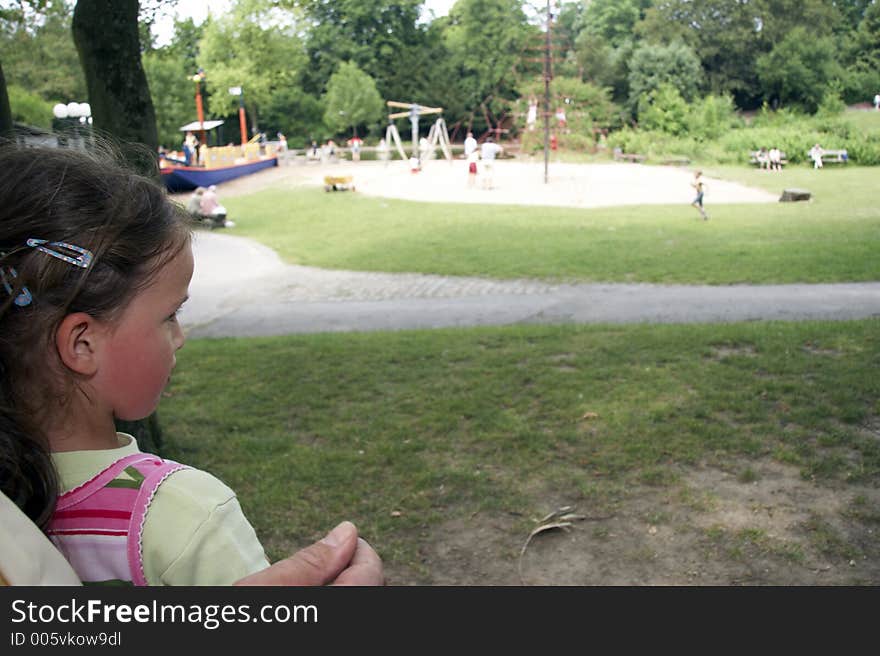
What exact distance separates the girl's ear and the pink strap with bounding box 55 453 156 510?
163 mm

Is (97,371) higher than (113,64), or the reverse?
(113,64)

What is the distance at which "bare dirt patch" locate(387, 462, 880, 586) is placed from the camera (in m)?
3.98

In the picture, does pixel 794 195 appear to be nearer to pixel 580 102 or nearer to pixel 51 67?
pixel 580 102

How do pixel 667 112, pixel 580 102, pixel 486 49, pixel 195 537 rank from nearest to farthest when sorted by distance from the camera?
pixel 195 537 < pixel 667 112 < pixel 580 102 < pixel 486 49

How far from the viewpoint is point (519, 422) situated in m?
5.95

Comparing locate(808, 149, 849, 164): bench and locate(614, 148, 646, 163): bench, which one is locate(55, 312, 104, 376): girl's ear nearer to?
locate(808, 149, 849, 164): bench

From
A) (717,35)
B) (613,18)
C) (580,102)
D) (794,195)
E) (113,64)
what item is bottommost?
(794,195)

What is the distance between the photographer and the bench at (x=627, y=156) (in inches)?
1516

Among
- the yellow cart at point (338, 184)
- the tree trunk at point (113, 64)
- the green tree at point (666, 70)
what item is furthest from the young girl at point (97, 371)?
the green tree at point (666, 70)

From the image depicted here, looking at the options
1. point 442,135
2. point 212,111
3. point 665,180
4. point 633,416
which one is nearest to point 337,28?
point 212,111

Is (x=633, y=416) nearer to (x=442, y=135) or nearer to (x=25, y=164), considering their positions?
(x=25, y=164)

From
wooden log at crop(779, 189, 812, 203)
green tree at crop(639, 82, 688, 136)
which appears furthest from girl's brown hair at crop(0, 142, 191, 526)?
green tree at crop(639, 82, 688, 136)

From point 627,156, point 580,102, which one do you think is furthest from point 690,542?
Result: point 580,102

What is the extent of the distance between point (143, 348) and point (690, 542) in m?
3.54
